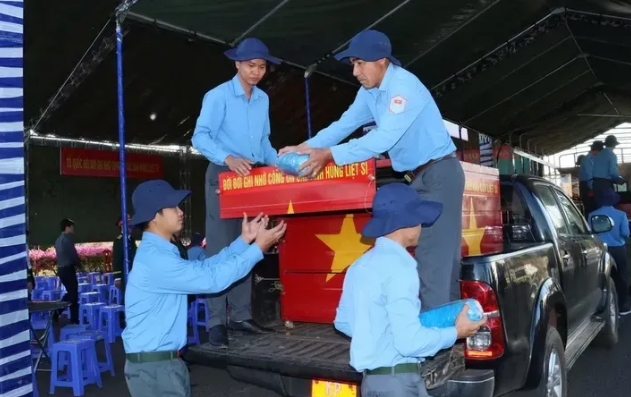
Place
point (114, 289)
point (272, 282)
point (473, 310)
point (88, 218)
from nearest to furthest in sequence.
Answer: point (473, 310), point (272, 282), point (114, 289), point (88, 218)

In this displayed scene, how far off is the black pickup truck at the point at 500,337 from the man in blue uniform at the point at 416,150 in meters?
0.22

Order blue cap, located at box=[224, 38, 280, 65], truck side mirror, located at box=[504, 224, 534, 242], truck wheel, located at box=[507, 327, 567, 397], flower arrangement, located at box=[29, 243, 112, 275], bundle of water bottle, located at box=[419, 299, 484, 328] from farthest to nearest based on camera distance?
flower arrangement, located at box=[29, 243, 112, 275], truck side mirror, located at box=[504, 224, 534, 242], blue cap, located at box=[224, 38, 280, 65], truck wheel, located at box=[507, 327, 567, 397], bundle of water bottle, located at box=[419, 299, 484, 328]

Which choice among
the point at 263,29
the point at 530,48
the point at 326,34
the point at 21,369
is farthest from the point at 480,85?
the point at 21,369

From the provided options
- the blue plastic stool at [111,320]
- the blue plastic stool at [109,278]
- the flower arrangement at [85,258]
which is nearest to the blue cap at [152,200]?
the blue plastic stool at [111,320]

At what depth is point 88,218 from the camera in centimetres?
1524

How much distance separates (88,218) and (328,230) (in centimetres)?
1272

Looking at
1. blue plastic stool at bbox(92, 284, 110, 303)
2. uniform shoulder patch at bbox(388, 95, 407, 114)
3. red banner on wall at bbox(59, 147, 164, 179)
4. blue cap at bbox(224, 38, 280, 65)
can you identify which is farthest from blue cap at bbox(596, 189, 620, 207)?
red banner on wall at bbox(59, 147, 164, 179)

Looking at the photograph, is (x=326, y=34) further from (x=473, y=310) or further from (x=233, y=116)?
(x=473, y=310)

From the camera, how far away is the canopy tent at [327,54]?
8.52 metres

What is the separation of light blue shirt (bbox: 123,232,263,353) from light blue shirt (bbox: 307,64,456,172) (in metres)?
0.71

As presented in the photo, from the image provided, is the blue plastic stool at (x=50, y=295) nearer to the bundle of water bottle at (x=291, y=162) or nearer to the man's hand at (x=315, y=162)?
the bundle of water bottle at (x=291, y=162)

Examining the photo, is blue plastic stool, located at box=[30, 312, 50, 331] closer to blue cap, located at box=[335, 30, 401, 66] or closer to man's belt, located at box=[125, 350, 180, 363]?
man's belt, located at box=[125, 350, 180, 363]

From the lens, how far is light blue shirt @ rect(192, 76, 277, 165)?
12.4ft

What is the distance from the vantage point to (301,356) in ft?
10.6
